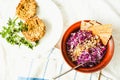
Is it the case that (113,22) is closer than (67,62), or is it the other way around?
(67,62)

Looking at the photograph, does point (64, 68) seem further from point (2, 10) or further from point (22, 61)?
point (2, 10)

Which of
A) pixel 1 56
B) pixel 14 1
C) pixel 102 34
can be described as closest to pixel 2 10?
pixel 14 1

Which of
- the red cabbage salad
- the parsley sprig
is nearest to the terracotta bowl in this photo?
the red cabbage salad

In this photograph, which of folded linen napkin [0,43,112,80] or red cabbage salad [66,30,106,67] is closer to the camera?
red cabbage salad [66,30,106,67]

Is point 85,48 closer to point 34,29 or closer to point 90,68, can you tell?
point 90,68

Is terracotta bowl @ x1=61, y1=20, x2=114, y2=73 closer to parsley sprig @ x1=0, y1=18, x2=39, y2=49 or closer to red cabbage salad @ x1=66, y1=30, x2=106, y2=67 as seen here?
red cabbage salad @ x1=66, y1=30, x2=106, y2=67

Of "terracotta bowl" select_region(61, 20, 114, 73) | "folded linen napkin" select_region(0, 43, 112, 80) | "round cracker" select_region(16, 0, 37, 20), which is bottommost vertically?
"folded linen napkin" select_region(0, 43, 112, 80)
